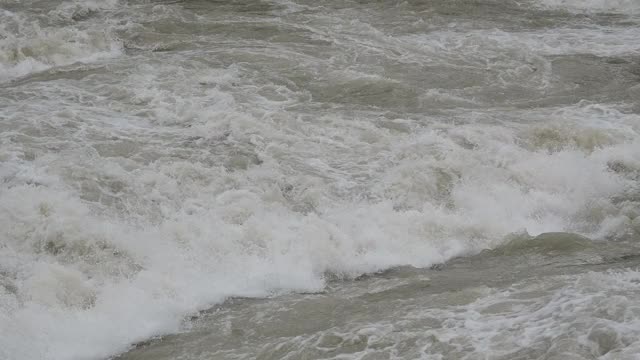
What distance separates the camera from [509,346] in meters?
5.40

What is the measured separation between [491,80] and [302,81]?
2843 mm

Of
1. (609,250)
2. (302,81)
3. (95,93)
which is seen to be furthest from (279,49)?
(609,250)

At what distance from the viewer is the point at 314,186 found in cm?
874

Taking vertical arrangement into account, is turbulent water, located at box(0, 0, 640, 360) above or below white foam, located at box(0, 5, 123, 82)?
below

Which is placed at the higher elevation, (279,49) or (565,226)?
(279,49)

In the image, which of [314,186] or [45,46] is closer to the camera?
[314,186]

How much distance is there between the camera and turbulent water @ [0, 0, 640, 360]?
6.12 m

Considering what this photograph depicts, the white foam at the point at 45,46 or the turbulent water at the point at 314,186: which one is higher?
the white foam at the point at 45,46

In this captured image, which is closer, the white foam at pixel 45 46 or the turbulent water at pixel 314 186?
the turbulent water at pixel 314 186

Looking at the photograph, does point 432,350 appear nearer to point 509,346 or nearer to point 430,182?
point 509,346

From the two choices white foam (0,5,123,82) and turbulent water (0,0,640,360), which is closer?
turbulent water (0,0,640,360)

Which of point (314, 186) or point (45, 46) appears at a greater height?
point (45, 46)

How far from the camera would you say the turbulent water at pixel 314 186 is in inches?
241

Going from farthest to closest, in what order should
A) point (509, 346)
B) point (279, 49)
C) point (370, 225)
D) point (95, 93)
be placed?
point (279, 49) → point (95, 93) → point (370, 225) → point (509, 346)
